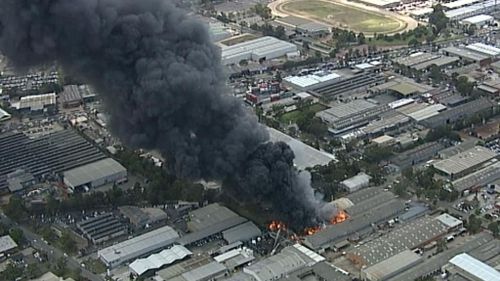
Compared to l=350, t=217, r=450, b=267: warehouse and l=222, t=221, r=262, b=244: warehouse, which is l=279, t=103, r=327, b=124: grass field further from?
l=350, t=217, r=450, b=267: warehouse

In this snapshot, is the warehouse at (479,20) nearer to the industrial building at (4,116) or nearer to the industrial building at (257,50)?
the industrial building at (257,50)

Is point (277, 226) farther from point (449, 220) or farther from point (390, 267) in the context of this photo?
point (449, 220)

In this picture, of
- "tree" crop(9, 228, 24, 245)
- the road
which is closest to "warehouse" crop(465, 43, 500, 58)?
the road

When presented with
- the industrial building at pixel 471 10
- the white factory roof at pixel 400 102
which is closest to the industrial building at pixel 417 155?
the white factory roof at pixel 400 102

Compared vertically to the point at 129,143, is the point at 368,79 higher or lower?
lower

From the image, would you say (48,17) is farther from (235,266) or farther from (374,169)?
(374,169)

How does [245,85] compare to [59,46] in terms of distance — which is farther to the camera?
[245,85]

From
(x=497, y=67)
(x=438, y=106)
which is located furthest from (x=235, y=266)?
(x=497, y=67)
